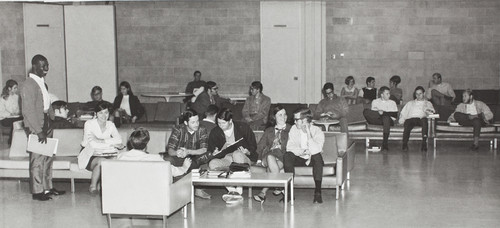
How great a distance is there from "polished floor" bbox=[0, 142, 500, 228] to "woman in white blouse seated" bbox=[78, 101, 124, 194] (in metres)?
0.41

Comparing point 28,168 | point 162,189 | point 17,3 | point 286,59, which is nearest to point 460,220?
point 162,189

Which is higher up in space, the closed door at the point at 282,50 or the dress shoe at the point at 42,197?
the closed door at the point at 282,50

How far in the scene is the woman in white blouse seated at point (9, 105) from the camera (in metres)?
13.3

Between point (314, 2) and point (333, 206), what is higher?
point (314, 2)

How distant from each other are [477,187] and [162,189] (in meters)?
4.47

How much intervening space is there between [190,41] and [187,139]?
8472mm

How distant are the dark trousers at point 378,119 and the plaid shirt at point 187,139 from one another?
17.0ft

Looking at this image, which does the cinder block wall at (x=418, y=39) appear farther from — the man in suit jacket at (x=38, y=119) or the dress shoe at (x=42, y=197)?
the dress shoe at (x=42, y=197)

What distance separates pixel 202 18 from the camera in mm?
16953

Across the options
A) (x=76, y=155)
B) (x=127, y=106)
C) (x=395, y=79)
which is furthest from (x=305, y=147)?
(x=395, y=79)

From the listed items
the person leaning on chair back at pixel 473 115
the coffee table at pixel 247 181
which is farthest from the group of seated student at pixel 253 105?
the coffee table at pixel 247 181

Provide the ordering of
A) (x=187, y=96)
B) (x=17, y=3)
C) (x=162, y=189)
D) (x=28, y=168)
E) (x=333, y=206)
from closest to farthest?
(x=162, y=189) < (x=333, y=206) < (x=28, y=168) < (x=17, y=3) < (x=187, y=96)

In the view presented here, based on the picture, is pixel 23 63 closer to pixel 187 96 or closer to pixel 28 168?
pixel 187 96

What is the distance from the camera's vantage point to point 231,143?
29.6ft
